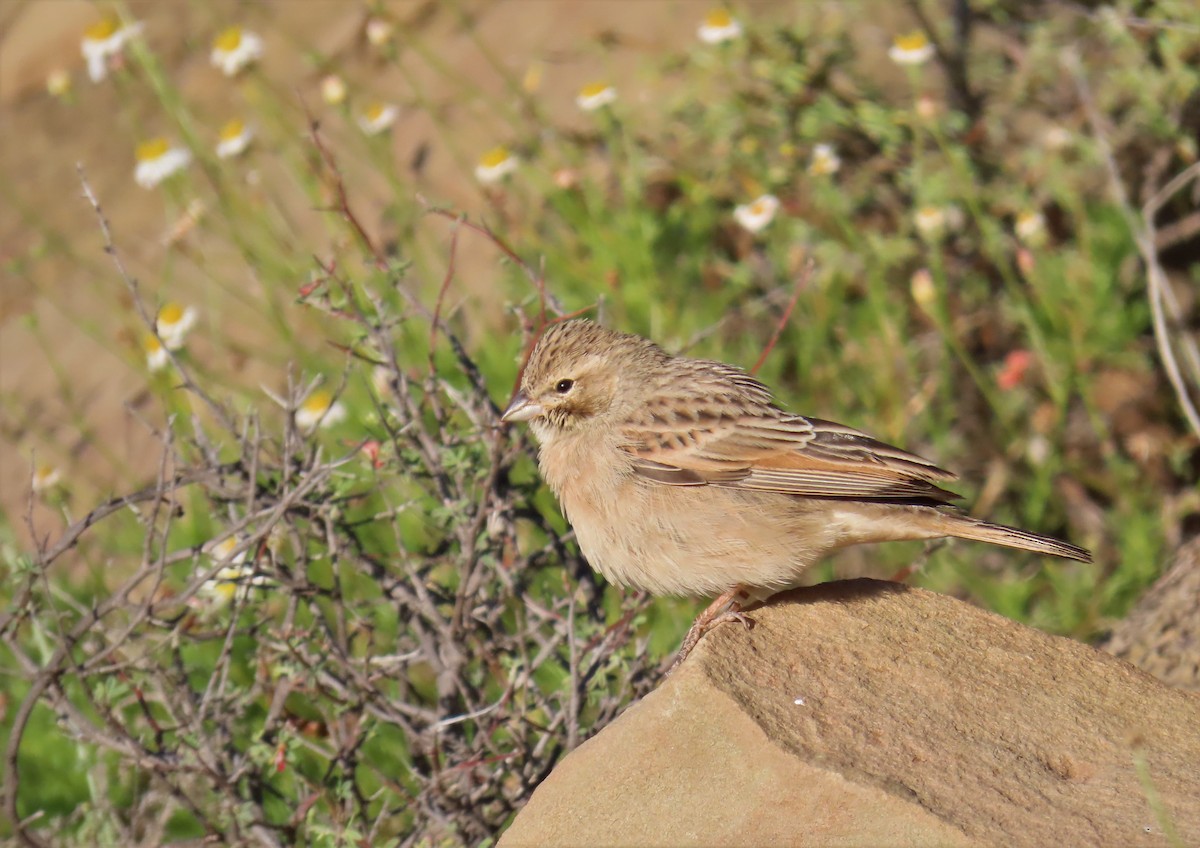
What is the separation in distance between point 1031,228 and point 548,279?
2376mm

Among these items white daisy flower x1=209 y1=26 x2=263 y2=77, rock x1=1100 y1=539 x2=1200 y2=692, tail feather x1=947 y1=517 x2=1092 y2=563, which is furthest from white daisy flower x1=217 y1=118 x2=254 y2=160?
rock x1=1100 y1=539 x2=1200 y2=692

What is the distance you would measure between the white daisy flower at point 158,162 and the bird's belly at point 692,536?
11.2 ft

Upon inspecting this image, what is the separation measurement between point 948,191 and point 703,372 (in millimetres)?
2500

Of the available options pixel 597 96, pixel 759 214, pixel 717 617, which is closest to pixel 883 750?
pixel 717 617

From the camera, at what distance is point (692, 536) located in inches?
165

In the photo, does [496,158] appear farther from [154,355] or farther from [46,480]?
[46,480]

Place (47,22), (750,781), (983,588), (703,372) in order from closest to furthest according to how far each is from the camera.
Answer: (750,781)
(703,372)
(983,588)
(47,22)

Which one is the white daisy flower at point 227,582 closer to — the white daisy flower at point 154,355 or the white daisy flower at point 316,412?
the white daisy flower at point 316,412

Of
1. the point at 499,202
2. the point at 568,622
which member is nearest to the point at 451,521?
the point at 568,622

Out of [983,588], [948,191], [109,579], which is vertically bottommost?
[983,588]

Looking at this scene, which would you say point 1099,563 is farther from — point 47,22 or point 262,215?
point 47,22

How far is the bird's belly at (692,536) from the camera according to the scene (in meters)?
4.11

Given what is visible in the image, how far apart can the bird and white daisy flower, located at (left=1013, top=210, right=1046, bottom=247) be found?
2302mm

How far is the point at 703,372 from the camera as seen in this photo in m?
4.71
